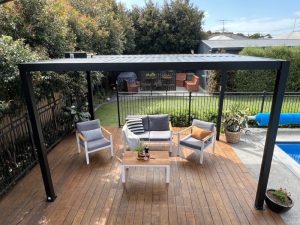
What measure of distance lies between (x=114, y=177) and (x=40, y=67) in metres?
2.77

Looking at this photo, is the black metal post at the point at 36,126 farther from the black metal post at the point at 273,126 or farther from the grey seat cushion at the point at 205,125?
the grey seat cushion at the point at 205,125

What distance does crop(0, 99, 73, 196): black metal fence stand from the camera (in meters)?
4.60

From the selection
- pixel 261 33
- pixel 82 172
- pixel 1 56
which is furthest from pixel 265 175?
pixel 261 33

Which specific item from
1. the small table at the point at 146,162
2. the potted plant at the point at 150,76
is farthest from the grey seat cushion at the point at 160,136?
the potted plant at the point at 150,76

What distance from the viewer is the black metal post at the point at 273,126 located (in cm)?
317

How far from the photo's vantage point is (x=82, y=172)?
16.9ft

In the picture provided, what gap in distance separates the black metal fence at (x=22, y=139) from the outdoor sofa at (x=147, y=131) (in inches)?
88.1

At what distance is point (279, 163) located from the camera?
547 cm

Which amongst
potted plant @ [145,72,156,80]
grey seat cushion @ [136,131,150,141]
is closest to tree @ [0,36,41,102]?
grey seat cushion @ [136,131,150,141]

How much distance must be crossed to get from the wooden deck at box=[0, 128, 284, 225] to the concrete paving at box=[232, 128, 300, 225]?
0.86 feet

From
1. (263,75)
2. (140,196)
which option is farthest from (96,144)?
(263,75)

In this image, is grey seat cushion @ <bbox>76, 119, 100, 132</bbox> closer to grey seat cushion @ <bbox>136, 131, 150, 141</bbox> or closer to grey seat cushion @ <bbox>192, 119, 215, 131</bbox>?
grey seat cushion @ <bbox>136, 131, 150, 141</bbox>

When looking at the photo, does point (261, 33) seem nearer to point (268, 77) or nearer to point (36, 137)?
point (268, 77)

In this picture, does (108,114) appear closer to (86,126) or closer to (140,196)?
(86,126)
